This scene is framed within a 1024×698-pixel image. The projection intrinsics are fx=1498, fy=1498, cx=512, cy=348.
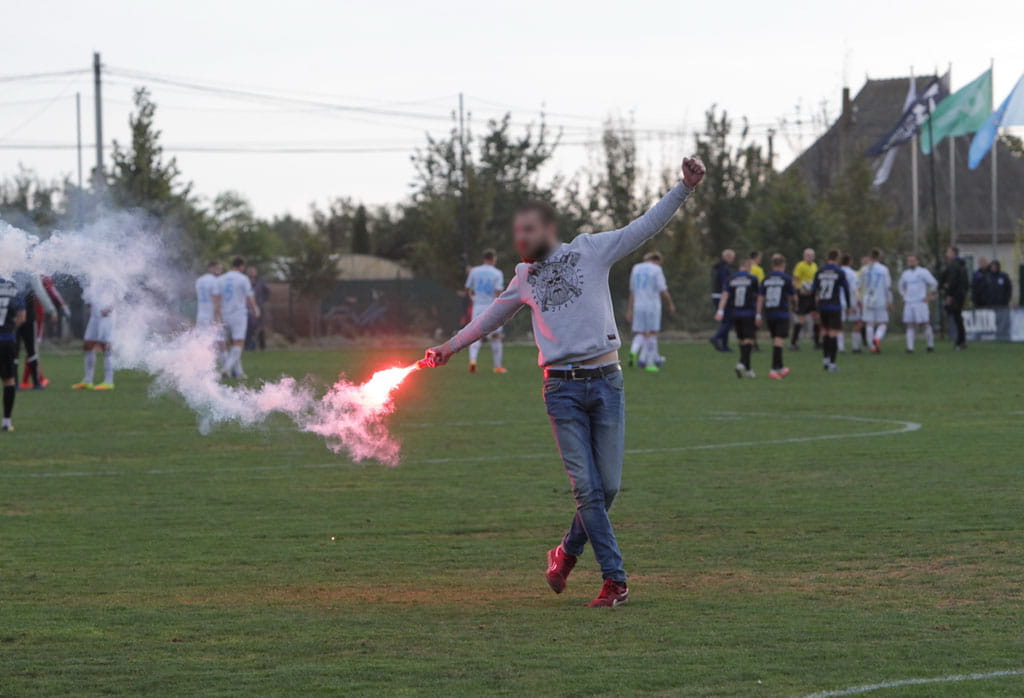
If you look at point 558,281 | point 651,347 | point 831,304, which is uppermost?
point 831,304

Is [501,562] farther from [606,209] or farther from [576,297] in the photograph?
[606,209]

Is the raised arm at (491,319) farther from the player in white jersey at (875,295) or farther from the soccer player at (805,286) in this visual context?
the player in white jersey at (875,295)

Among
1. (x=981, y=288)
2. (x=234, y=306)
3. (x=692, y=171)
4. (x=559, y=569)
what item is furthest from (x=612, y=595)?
(x=981, y=288)

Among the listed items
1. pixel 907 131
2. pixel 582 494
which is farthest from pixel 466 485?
pixel 907 131

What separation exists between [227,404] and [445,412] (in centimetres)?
839

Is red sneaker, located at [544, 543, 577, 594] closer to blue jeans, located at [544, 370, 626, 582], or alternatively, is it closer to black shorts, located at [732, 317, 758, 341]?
blue jeans, located at [544, 370, 626, 582]

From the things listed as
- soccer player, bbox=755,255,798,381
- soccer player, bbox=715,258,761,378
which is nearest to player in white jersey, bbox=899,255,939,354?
soccer player, bbox=755,255,798,381

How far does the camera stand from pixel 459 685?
241 inches

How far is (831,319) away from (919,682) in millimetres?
23879

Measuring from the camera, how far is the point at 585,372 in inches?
312

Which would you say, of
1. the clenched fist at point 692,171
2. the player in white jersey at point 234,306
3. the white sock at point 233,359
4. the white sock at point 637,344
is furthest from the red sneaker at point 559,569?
the white sock at point 637,344

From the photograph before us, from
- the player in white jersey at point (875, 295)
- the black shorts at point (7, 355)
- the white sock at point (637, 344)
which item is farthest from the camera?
the player in white jersey at point (875, 295)

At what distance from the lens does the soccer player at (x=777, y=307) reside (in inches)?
1076

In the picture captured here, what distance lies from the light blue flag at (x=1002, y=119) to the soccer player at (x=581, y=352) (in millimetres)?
34291
